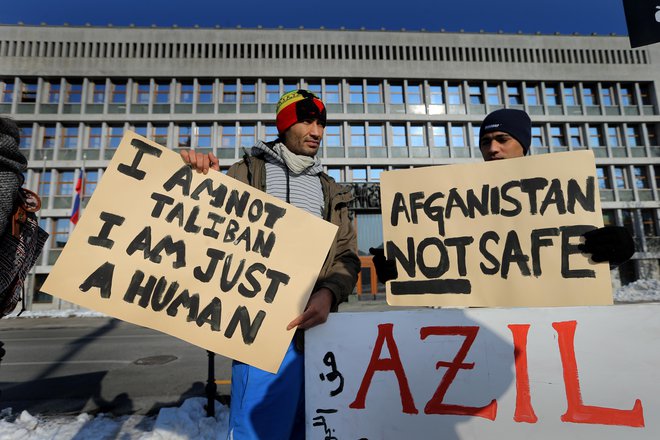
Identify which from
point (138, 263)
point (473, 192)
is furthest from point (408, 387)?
point (138, 263)

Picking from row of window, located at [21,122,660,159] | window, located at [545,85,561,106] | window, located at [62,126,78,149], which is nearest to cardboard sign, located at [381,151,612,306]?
row of window, located at [21,122,660,159]

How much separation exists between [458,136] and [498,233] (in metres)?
26.2

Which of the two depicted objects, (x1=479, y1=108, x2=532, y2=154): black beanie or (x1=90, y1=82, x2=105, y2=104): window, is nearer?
(x1=479, y1=108, x2=532, y2=154): black beanie

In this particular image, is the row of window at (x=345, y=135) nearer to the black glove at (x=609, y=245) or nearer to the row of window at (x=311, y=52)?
the row of window at (x=311, y=52)

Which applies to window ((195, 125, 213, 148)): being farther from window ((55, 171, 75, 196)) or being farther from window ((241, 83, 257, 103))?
window ((55, 171, 75, 196))

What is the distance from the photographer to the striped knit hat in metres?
1.83

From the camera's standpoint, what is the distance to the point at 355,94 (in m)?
25.6

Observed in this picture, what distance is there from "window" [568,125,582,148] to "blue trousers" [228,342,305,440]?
30.8 metres

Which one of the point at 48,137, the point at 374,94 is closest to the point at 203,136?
the point at 48,137

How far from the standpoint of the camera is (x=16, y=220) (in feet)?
4.45

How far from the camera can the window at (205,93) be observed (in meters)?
24.9

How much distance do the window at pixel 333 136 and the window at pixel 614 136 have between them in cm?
1997

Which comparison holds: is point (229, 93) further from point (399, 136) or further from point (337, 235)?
point (337, 235)

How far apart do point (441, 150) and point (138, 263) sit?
2567cm
